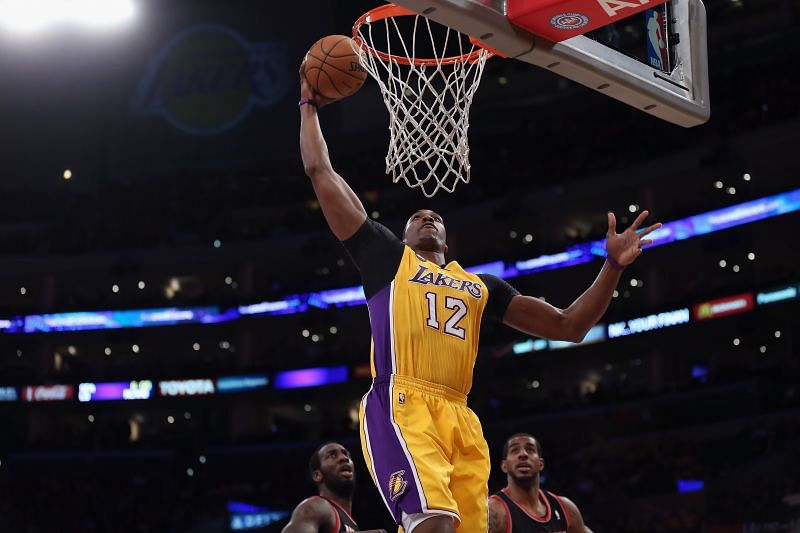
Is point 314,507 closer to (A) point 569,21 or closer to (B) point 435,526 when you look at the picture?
(B) point 435,526

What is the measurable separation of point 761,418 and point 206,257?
58.6ft

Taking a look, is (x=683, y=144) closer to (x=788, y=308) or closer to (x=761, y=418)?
(x=788, y=308)

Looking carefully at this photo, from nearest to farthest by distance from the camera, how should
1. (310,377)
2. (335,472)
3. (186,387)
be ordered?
(335,472), (310,377), (186,387)

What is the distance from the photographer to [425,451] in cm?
395

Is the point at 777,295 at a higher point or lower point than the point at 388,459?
higher

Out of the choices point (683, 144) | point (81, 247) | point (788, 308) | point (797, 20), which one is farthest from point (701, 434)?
point (81, 247)

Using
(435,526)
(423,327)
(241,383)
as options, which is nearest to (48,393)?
(241,383)

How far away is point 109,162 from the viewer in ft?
112

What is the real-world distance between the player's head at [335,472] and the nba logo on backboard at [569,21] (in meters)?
3.69

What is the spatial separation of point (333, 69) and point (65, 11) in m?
16.2

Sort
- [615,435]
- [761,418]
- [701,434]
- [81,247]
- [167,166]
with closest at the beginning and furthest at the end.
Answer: [761,418] < [701,434] < [615,435] < [81,247] < [167,166]

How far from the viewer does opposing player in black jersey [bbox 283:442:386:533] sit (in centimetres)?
670

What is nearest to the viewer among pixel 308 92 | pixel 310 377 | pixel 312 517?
pixel 308 92

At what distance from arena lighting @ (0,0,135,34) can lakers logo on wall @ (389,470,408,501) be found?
1539cm
